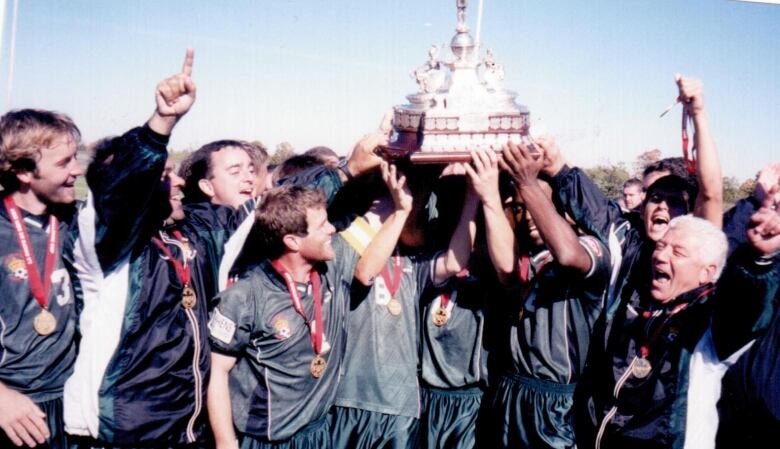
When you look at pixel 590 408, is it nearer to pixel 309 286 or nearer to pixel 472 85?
pixel 309 286

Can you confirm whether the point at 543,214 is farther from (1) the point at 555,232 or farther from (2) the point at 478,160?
(2) the point at 478,160

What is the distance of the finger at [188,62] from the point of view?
8.66 feet

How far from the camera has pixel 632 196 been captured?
9.54 m

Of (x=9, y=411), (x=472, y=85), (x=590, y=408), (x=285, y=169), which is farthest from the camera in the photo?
(x=285, y=169)

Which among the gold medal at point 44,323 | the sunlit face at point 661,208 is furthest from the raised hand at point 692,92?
the gold medal at point 44,323

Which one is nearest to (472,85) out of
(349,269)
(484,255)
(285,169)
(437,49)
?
(437,49)

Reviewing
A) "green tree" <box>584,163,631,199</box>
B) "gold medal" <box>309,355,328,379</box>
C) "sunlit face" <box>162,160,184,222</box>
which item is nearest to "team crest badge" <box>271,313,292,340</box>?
"gold medal" <box>309,355,328,379</box>

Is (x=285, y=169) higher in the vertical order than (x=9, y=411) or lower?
higher

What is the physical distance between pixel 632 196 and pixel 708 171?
622 centimetres

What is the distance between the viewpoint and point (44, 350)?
2.95 m

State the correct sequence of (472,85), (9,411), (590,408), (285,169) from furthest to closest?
(285,169) → (472,85) → (590,408) → (9,411)

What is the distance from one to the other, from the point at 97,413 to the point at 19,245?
896mm

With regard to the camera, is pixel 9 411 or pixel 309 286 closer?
pixel 9 411

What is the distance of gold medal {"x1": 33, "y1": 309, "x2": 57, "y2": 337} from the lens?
2920mm
